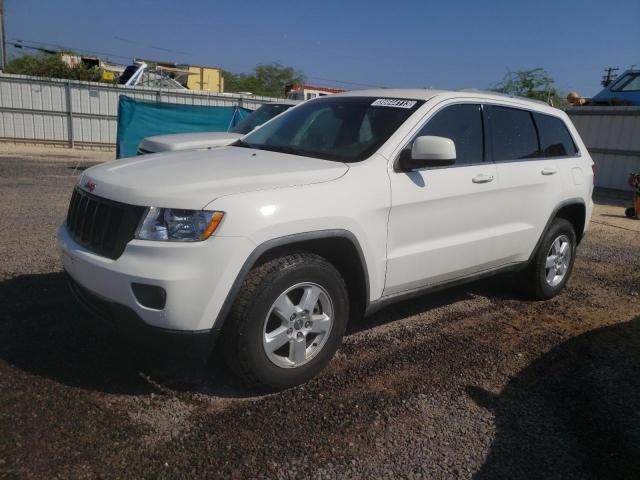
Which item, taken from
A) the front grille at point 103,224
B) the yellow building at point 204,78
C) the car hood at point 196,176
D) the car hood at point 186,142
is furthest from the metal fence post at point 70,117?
the front grille at point 103,224

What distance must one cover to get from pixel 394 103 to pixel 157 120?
Answer: 10544mm

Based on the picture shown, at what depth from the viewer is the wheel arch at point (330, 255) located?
2.84 meters

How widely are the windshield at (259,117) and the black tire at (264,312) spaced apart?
20.7 feet

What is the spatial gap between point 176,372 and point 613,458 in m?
2.53

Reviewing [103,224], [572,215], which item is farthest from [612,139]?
[103,224]

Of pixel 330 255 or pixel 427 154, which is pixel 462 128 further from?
pixel 330 255

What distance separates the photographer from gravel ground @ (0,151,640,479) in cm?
262

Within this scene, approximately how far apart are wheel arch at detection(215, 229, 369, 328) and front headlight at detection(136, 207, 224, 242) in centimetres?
27

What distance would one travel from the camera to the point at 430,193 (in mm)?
3725

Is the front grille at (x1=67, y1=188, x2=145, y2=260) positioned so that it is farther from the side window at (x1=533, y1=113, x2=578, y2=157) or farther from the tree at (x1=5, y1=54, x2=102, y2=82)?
the tree at (x1=5, y1=54, x2=102, y2=82)

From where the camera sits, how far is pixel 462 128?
4152mm

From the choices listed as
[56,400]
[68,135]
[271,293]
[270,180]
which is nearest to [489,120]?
[270,180]

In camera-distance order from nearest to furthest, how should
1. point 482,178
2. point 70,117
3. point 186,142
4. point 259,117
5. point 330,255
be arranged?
1. point 330,255
2. point 482,178
3. point 186,142
4. point 259,117
5. point 70,117

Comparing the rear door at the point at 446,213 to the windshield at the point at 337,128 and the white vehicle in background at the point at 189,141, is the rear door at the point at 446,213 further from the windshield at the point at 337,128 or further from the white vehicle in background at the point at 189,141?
the white vehicle in background at the point at 189,141
